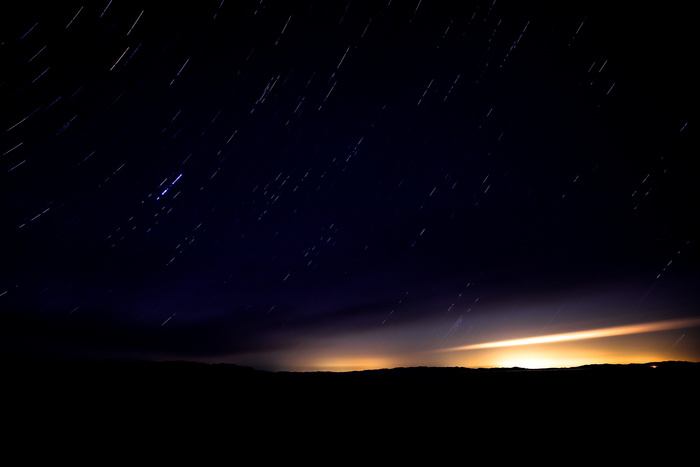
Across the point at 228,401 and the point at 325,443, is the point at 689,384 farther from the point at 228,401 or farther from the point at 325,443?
the point at 228,401

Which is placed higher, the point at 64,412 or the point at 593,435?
the point at 64,412

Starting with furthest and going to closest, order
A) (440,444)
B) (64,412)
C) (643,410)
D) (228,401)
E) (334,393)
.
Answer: (334,393), (228,401), (64,412), (643,410), (440,444)

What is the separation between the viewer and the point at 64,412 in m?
5.73

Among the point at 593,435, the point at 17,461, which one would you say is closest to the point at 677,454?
the point at 593,435

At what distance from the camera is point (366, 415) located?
5.39m

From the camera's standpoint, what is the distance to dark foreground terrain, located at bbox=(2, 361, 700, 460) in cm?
422

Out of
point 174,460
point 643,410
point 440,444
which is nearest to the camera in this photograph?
point 174,460

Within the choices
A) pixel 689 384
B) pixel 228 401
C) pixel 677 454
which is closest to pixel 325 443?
pixel 228 401

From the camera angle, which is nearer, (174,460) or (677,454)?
(677,454)

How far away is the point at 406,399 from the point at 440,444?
8.64 ft

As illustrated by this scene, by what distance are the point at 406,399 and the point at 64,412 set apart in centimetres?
698

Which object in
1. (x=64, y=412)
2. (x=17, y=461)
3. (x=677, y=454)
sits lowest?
(x=677, y=454)

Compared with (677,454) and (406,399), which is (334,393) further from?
(677,454)

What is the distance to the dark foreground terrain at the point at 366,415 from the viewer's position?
4.22 meters
